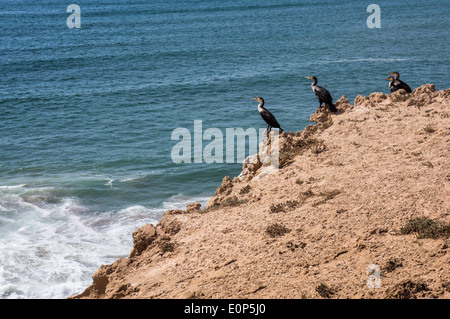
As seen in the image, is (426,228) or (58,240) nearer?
(426,228)

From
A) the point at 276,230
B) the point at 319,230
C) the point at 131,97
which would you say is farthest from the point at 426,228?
the point at 131,97

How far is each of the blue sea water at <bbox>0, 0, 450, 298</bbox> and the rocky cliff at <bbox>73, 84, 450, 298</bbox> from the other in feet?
20.4

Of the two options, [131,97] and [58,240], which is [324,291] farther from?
[131,97]

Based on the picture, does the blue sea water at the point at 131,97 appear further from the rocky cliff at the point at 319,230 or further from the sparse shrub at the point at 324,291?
the sparse shrub at the point at 324,291

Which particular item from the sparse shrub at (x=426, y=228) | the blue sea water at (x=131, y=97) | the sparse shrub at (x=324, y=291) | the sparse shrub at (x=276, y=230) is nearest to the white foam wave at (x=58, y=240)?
the blue sea water at (x=131, y=97)

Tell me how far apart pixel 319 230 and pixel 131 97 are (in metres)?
39.4

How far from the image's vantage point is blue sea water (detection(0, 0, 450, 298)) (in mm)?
22766

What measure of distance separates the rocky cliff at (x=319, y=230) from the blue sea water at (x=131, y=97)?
6.21m

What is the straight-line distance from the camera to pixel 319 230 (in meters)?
12.3

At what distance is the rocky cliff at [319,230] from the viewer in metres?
10.5

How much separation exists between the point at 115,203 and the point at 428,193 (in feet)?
58.8

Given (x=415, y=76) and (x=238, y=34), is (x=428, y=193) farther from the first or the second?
(x=238, y=34)

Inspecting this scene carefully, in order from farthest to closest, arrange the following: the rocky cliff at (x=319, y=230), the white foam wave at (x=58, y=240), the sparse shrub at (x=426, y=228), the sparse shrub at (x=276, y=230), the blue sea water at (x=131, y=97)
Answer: the blue sea water at (x=131, y=97) → the white foam wave at (x=58, y=240) → the sparse shrub at (x=276, y=230) → the sparse shrub at (x=426, y=228) → the rocky cliff at (x=319, y=230)

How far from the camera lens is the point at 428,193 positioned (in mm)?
12867
